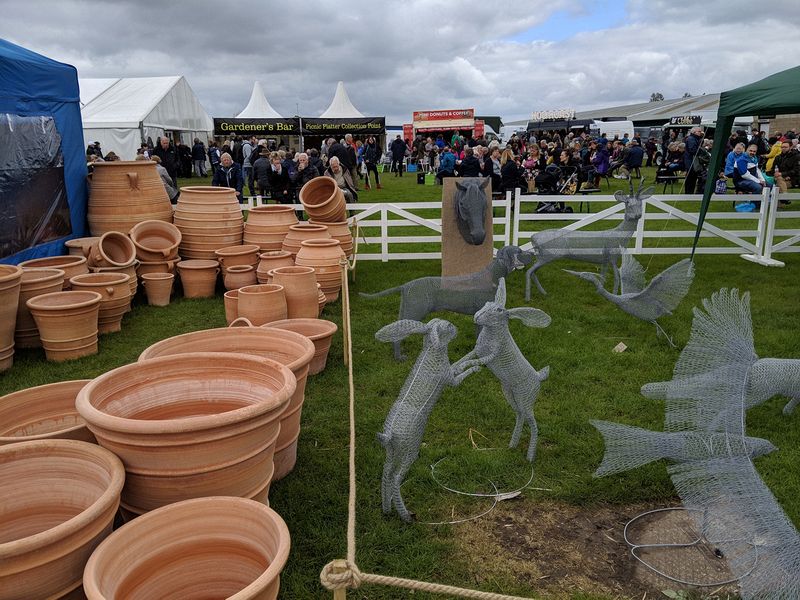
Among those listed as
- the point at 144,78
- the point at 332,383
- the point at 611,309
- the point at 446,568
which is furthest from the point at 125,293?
the point at 144,78

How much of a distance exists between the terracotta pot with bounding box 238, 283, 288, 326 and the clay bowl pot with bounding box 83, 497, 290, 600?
299 centimetres

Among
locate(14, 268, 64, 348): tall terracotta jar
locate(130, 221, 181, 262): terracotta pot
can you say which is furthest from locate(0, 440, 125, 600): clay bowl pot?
locate(130, 221, 181, 262): terracotta pot

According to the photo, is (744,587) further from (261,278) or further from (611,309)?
(261,278)

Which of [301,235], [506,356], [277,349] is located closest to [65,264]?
[301,235]

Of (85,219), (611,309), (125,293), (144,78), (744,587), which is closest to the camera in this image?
(744,587)

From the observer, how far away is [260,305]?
488 centimetres

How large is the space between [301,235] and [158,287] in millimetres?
1816

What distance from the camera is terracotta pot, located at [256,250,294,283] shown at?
6457 mm

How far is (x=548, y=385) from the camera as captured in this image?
458cm

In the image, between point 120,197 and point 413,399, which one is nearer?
point 413,399

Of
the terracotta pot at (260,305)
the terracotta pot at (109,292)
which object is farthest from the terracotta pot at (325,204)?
the terracotta pot at (260,305)

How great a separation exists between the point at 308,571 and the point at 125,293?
13.8 feet

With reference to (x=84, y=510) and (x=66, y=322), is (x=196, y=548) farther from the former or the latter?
(x=66, y=322)

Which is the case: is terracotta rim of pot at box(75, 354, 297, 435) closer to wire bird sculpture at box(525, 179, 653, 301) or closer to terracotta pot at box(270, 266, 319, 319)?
terracotta pot at box(270, 266, 319, 319)
